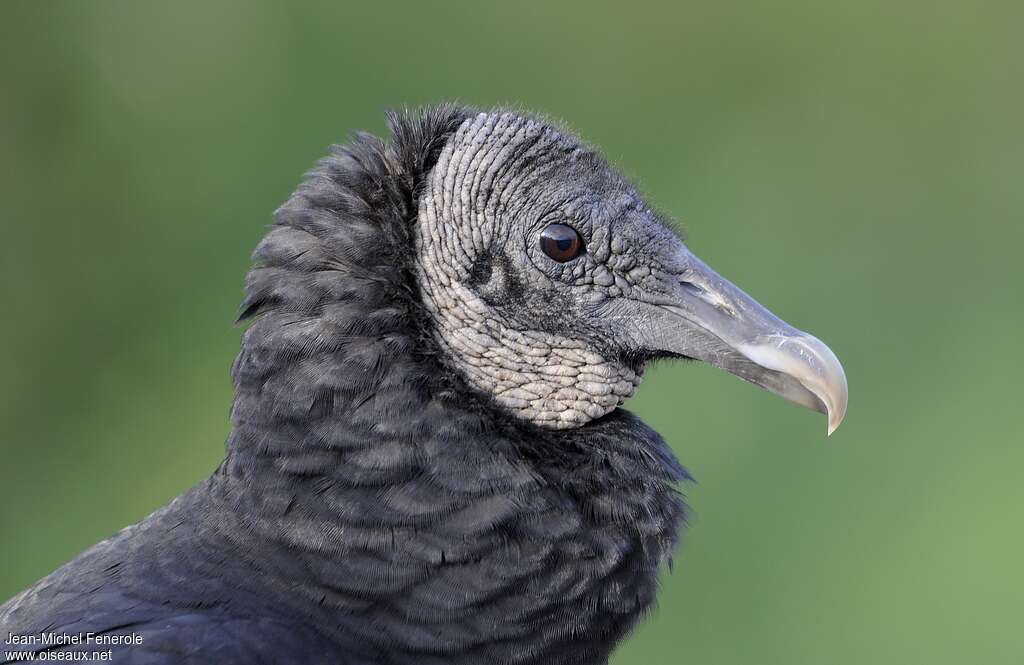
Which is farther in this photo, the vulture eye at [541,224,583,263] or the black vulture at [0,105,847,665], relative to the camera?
the vulture eye at [541,224,583,263]

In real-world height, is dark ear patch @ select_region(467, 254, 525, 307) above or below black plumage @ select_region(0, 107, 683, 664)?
above

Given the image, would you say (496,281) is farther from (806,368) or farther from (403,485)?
(806,368)

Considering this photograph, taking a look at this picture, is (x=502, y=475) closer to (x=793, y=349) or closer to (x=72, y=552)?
(x=793, y=349)

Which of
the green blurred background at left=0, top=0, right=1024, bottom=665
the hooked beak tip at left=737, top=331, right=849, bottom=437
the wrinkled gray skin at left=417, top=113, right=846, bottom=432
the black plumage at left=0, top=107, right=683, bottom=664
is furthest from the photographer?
the green blurred background at left=0, top=0, right=1024, bottom=665

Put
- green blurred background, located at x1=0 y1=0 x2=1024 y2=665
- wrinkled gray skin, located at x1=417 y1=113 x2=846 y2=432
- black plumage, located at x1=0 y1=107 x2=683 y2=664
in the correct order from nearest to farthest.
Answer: black plumage, located at x1=0 y1=107 x2=683 y2=664 → wrinkled gray skin, located at x1=417 y1=113 x2=846 y2=432 → green blurred background, located at x1=0 y1=0 x2=1024 y2=665

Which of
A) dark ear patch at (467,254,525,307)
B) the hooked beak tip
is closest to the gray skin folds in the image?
dark ear patch at (467,254,525,307)

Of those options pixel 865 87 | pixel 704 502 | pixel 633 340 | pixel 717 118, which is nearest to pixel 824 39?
pixel 865 87

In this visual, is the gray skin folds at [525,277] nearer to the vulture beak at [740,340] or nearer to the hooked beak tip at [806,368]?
the vulture beak at [740,340]

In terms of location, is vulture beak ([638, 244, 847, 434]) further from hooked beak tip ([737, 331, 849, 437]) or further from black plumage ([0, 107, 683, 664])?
black plumage ([0, 107, 683, 664])
